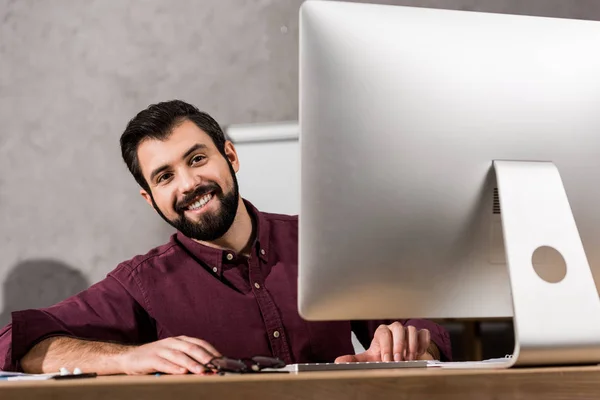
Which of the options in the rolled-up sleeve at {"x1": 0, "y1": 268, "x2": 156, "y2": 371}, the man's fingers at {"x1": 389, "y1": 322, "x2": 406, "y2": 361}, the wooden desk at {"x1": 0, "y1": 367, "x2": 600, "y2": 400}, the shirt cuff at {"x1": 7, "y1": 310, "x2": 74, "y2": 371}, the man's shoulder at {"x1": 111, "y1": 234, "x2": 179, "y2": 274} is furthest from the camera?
the man's shoulder at {"x1": 111, "y1": 234, "x2": 179, "y2": 274}

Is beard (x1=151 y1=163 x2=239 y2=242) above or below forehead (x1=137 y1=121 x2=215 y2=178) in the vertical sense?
below

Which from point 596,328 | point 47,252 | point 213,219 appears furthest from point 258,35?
point 596,328

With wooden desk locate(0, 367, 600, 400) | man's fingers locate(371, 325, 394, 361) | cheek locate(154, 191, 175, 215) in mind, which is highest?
cheek locate(154, 191, 175, 215)

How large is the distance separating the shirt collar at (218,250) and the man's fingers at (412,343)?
2.29 feet

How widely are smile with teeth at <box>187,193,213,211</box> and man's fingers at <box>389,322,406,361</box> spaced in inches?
33.7

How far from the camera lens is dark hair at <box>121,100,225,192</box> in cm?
187

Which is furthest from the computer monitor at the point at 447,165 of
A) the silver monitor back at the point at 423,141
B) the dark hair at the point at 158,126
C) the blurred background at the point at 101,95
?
the blurred background at the point at 101,95

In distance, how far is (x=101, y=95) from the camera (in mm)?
2281

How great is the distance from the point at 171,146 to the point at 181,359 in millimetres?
994

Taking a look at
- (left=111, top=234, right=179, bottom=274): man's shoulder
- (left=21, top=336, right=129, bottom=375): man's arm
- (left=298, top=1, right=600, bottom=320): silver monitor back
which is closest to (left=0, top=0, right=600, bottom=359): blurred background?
(left=111, top=234, right=179, bottom=274): man's shoulder

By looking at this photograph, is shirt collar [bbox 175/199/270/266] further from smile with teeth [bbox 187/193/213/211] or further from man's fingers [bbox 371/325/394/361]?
man's fingers [bbox 371/325/394/361]

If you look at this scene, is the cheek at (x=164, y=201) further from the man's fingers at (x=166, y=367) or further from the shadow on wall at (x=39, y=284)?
the man's fingers at (x=166, y=367)

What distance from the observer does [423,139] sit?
83cm

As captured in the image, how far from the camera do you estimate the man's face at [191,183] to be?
179 cm
